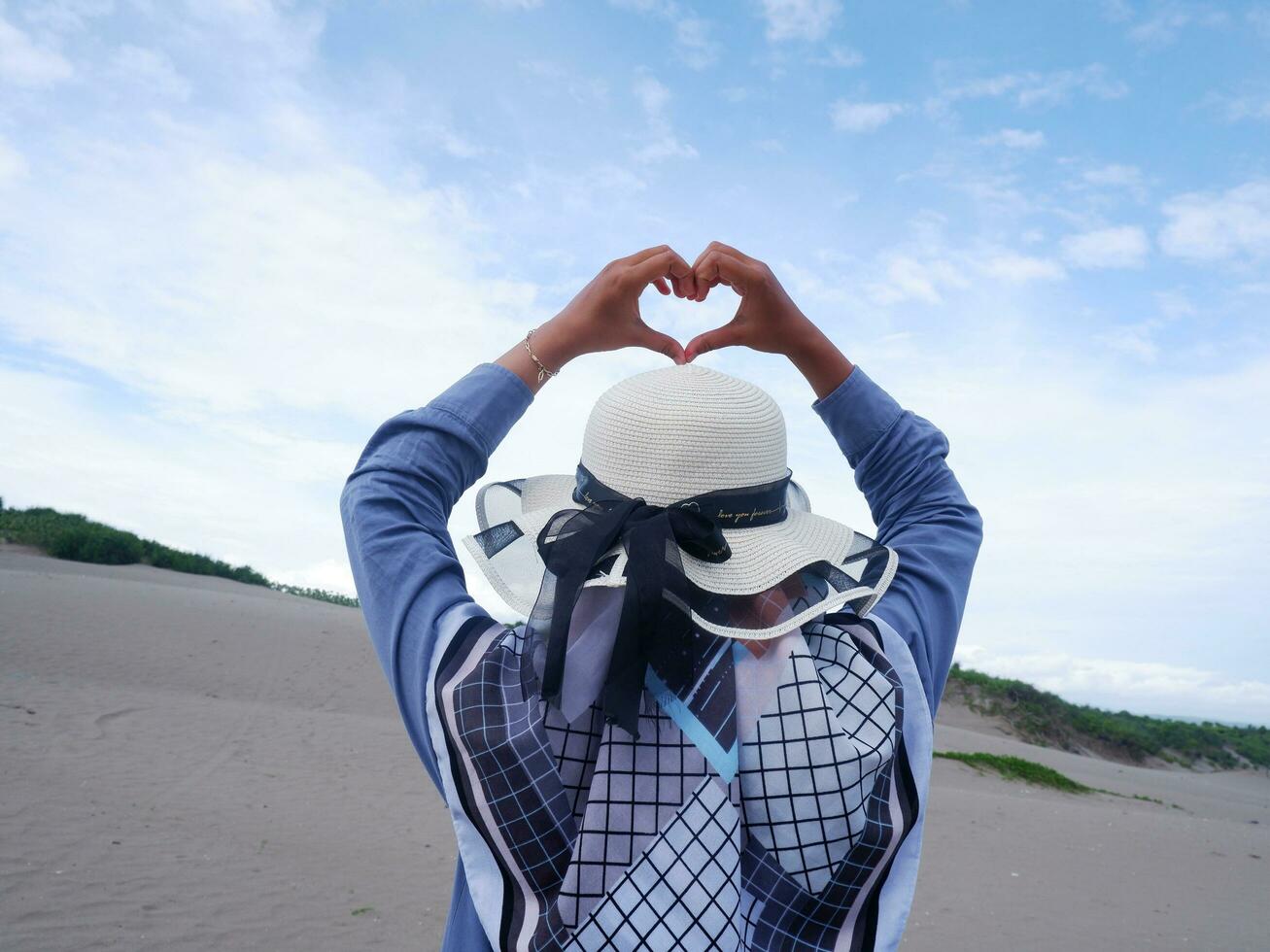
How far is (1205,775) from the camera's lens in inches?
642

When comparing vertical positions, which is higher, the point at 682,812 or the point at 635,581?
the point at 635,581

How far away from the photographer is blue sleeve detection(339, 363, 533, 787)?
1.37m

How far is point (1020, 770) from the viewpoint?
11.1 meters

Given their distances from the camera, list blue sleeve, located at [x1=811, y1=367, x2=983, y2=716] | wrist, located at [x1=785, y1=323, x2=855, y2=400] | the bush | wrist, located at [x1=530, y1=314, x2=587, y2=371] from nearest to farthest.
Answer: blue sleeve, located at [x1=811, y1=367, x2=983, y2=716] → wrist, located at [x1=530, y1=314, x2=587, y2=371] → wrist, located at [x1=785, y1=323, x2=855, y2=400] → the bush

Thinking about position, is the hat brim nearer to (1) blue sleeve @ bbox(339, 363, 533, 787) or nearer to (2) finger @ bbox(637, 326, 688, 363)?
(1) blue sleeve @ bbox(339, 363, 533, 787)

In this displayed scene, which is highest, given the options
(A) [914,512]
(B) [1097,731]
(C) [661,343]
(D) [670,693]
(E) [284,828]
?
(C) [661,343]

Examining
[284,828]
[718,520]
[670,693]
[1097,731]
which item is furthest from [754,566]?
[1097,731]

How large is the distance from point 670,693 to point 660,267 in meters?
0.73

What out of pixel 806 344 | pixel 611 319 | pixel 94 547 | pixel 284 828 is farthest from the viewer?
pixel 94 547

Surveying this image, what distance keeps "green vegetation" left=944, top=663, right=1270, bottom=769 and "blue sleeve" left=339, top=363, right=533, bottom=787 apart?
51.9 feet

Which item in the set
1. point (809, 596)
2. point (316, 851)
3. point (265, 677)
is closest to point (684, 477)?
point (809, 596)

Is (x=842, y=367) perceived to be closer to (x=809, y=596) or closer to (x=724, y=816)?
(x=809, y=596)

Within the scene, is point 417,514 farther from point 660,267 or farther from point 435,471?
point 660,267

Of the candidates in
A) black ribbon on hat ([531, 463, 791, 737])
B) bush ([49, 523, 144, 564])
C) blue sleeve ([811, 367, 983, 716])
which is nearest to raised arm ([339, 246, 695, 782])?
black ribbon on hat ([531, 463, 791, 737])
